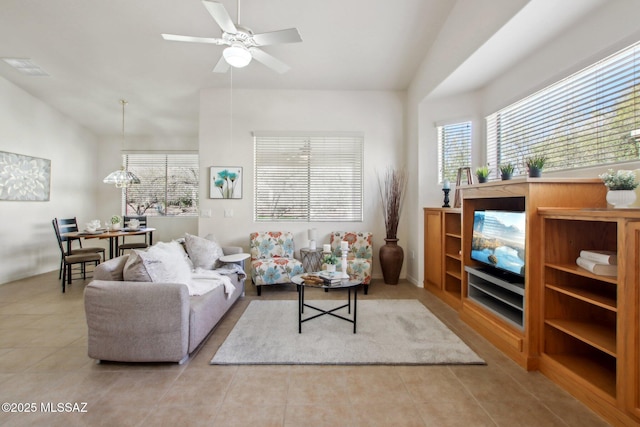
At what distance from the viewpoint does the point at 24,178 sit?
180 inches

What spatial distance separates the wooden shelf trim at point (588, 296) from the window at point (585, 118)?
1069mm

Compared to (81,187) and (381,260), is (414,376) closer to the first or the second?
(381,260)

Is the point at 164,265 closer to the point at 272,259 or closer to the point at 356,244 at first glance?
the point at 272,259

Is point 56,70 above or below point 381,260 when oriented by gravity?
above

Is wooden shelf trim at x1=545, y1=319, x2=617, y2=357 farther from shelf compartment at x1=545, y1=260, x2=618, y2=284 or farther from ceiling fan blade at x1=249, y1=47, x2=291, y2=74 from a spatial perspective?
ceiling fan blade at x1=249, y1=47, x2=291, y2=74

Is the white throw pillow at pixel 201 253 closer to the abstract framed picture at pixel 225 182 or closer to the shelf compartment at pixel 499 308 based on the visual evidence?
the abstract framed picture at pixel 225 182

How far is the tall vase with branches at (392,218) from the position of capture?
13.9ft

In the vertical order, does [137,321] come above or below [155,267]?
below

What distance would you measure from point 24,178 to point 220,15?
5.00 m

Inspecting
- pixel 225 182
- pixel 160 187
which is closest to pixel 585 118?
pixel 225 182

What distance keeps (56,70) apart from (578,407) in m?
6.70

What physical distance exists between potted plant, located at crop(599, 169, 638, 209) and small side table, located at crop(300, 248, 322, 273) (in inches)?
124

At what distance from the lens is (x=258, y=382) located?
6.15 ft

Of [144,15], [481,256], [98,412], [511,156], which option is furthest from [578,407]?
[144,15]
